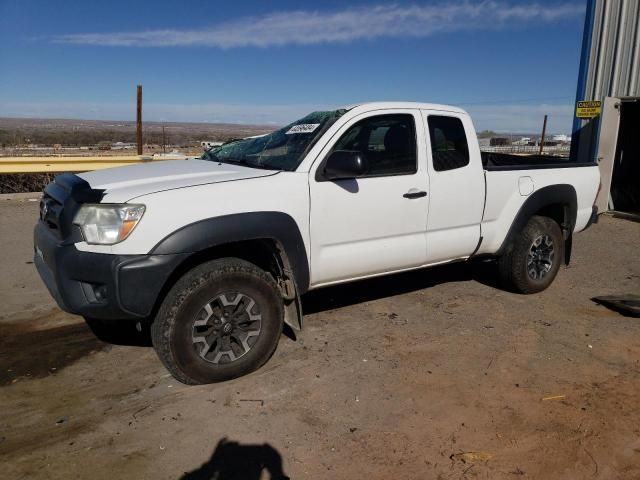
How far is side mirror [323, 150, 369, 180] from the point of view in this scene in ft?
→ 12.1

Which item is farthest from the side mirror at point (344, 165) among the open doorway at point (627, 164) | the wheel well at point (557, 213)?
the open doorway at point (627, 164)

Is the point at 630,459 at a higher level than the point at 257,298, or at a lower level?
lower

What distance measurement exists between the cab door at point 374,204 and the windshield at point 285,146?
18 cm

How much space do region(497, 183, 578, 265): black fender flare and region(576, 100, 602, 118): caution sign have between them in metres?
6.51

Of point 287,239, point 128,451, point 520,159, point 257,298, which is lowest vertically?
point 128,451

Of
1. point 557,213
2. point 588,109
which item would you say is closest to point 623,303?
point 557,213

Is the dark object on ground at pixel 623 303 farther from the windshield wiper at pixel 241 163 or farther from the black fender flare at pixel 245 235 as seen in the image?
the windshield wiper at pixel 241 163

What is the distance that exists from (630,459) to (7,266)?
6719 millimetres

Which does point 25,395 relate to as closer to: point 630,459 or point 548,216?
point 630,459

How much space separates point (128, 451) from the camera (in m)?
2.82

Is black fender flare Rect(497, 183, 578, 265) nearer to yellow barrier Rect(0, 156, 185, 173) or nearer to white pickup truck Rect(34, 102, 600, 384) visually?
white pickup truck Rect(34, 102, 600, 384)

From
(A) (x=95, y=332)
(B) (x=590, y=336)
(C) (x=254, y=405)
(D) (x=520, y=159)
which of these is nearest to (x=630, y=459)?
(B) (x=590, y=336)

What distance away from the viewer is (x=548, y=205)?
18.0 ft

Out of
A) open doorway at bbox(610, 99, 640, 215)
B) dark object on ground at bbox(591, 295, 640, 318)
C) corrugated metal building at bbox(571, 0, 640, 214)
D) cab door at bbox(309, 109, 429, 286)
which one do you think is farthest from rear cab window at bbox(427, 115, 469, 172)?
open doorway at bbox(610, 99, 640, 215)
